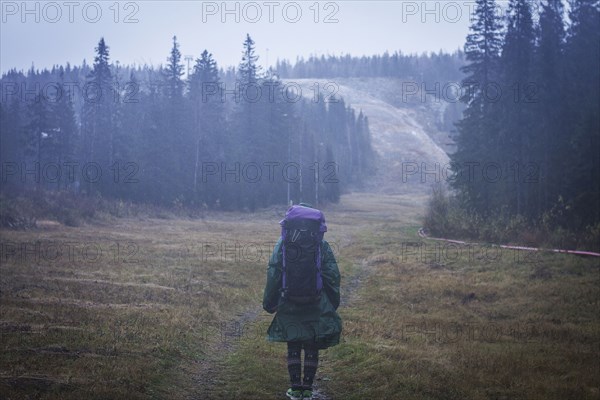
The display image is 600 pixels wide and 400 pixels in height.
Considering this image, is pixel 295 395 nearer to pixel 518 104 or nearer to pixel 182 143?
pixel 518 104

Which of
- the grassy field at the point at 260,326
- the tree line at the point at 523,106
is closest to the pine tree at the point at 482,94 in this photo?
the tree line at the point at 523,106

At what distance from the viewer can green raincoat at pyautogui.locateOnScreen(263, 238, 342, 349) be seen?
662cm

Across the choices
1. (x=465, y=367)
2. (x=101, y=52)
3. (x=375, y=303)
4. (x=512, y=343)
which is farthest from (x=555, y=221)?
(x=101, y=52)

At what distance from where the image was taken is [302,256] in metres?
6.50

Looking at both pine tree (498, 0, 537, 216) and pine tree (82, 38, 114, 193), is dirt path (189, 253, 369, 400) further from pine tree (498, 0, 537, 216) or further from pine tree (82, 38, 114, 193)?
pine tree (82, 38, 114, 193)

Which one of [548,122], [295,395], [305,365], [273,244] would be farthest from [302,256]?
[548,122]

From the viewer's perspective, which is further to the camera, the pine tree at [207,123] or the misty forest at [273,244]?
the pine tree at [207,123]

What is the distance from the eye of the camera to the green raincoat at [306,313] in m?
6.62

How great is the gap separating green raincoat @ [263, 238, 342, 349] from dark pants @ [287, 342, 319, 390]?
142 mm

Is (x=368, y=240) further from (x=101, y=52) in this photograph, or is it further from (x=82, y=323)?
(x=101, y=52)

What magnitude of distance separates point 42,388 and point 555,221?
2896 centimetres

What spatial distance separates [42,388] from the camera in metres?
6.49

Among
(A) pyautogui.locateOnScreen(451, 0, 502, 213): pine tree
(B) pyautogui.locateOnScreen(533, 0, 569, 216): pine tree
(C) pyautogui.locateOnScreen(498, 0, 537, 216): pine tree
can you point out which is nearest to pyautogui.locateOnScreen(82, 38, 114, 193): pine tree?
(A) pyautogui.locateOnScreen(451, 0, 502, 213): pine tree

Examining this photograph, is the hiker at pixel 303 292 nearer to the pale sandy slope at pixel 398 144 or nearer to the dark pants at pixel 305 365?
the dark pants at pixel 305 365
